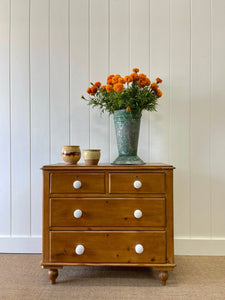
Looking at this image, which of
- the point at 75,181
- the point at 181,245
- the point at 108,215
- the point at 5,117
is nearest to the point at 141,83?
the point at 75,181

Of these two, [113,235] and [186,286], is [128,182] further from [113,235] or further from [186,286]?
[186,286]

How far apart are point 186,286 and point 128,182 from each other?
730 millimetres

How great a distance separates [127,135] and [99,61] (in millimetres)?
748

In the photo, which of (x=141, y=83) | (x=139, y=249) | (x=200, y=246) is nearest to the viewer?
(x=139, y=249)

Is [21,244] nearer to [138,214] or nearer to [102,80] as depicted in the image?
[138,214]

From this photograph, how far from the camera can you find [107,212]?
1.38m

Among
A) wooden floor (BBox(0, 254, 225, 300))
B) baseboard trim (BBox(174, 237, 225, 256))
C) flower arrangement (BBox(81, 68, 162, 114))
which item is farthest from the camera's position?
baseboard trim (BBox(174, 237, 225, 256))

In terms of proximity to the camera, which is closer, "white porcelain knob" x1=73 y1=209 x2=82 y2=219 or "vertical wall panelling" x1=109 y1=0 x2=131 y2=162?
"white porcelain knob" x1=73 y1=209 x2=82 y2=219

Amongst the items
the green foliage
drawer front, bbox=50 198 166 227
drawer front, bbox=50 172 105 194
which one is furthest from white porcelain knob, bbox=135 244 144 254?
the green foliage

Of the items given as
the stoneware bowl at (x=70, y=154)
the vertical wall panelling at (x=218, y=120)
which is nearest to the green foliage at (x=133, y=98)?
the stoneware bowl at (x=70, y=154)

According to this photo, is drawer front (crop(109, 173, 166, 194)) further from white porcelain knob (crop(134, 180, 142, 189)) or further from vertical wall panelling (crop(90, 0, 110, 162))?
vertical wall panelling (crop(90, 0, 110, 162))

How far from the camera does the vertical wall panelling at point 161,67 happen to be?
186cm

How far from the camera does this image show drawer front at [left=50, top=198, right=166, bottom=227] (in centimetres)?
137

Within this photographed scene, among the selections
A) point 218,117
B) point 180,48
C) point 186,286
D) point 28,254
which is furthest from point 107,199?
point 180,48
